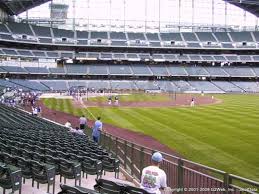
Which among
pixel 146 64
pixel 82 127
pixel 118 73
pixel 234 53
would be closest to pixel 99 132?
pixel 82 127

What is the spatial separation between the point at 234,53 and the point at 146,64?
26.0 meters

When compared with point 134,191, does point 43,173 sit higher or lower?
lower

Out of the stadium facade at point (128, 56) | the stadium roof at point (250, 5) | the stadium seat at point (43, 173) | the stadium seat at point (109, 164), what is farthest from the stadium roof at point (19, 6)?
the stadium seat at point (43, 173)

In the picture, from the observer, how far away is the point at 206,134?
98.4ft

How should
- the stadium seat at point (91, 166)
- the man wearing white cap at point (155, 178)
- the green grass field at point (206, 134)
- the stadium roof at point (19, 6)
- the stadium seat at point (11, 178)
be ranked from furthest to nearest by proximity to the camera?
1. the stadium roof at point (19, 6)
2. the green grass field at point (206, 134)
3. the stadium seat at point (91, 166)
4. the stadium seat at point (11, 178)
5. the man wearing white cap at point (155, 178)

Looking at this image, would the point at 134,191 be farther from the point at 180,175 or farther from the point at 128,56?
the point at 128,56

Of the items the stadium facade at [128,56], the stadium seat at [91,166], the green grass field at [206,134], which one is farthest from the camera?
the stadium facade at [128,56]

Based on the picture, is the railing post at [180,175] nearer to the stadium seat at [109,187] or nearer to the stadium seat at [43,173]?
the stadium seat at [109,187]

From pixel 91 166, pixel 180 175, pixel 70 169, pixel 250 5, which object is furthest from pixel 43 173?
pixel 250 5

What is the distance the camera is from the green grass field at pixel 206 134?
20.6 metres

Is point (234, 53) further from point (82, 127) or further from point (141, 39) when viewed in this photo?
point (82, 127)

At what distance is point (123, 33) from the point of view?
4619 inches

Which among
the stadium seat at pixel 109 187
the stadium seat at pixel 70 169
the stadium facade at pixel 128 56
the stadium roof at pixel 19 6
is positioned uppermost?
the stadium roof at pixel 19 6

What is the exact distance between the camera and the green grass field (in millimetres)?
20562
